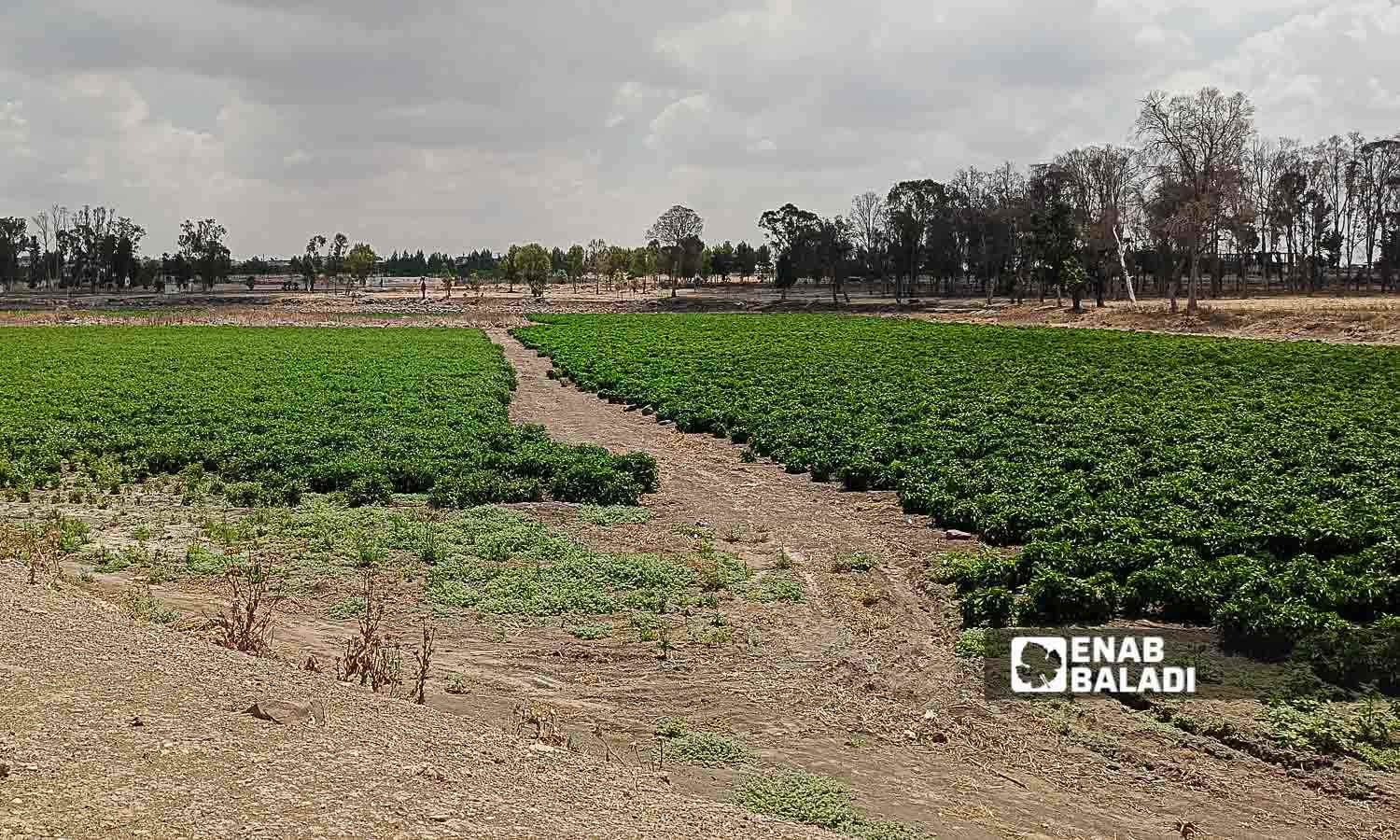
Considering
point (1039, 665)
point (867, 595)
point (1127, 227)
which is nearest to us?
point (1039, 665)

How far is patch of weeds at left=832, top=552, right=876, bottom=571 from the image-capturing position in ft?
48.5

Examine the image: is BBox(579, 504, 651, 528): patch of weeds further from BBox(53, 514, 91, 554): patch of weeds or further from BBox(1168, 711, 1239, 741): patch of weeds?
BBox(1168, 711, 1239, 741): patch of weeds

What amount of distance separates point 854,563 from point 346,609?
697 centimetres

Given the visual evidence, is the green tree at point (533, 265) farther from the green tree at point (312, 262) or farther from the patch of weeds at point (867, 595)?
the patch of weeds at point (867, 595)

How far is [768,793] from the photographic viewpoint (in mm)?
8086

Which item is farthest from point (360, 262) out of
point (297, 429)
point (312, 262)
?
point (297, 429)

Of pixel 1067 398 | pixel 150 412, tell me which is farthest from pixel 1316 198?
pixel 150 412

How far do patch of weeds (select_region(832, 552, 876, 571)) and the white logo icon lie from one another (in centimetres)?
350

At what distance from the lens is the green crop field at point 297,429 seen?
19.3 m

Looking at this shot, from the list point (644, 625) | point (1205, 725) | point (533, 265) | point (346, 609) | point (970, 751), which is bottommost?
point (970, 751)

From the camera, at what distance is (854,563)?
1489 centimetres

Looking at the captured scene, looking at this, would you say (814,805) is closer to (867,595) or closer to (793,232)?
(867,595)

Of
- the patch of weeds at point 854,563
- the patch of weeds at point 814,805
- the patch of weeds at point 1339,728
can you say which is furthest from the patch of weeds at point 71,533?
the patch of weeds at point 1339,728

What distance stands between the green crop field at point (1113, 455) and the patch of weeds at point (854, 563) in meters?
1.24
